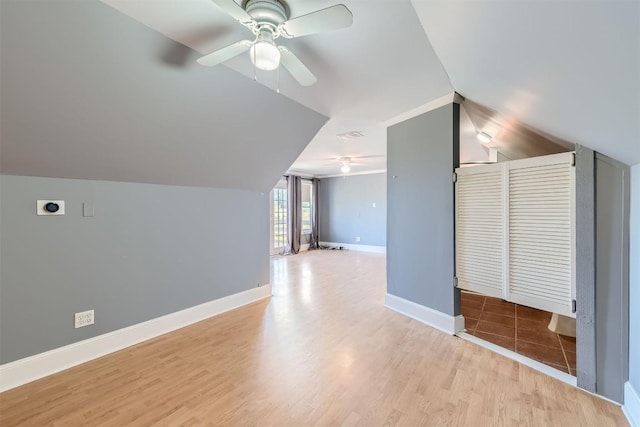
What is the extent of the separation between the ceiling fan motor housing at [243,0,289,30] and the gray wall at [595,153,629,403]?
226 cm

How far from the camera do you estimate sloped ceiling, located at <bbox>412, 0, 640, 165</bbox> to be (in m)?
0.95

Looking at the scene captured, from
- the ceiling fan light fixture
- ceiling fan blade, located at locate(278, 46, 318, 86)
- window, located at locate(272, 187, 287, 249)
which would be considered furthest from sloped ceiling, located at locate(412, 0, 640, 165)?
window, located at locate(272, 187, 287, 249)

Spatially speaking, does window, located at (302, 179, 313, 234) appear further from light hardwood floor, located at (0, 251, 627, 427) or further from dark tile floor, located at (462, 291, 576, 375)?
light hardwood floor, located at (0, 251, 627, 427)

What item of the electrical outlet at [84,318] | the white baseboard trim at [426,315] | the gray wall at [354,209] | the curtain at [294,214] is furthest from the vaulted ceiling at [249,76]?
the gray wall at [354,209]

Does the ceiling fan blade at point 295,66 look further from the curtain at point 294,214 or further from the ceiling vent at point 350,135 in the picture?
the curtain at point 294,214

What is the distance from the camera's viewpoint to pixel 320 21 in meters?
1.33

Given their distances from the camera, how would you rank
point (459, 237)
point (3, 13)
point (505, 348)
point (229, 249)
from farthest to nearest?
point (229, 249), point (459, 237), point (505, 348), point (3, 13)

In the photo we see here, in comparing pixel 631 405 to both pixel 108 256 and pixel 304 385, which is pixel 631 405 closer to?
pixel 304 385

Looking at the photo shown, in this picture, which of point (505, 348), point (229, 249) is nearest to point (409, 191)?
point (505, 348)

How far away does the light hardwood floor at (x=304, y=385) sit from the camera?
1669 millimetres

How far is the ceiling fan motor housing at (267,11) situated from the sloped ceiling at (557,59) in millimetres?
770

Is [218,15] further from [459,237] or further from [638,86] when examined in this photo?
[459,237]

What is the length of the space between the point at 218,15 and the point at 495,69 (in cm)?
174

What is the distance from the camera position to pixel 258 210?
157 inches
